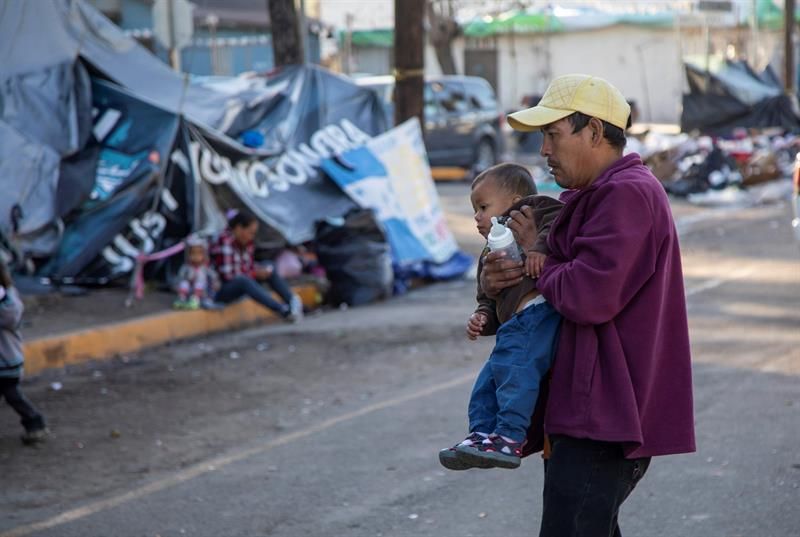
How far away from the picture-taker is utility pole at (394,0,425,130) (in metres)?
14.4

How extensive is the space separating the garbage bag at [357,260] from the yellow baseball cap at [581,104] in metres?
8.80

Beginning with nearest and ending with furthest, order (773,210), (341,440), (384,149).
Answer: (341,440) < (384,149) < (773,210)

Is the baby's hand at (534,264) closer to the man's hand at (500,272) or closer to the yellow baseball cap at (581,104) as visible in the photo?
the man's hand at (500,272)

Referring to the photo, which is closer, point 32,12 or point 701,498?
point 701,498

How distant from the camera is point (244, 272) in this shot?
36.0 feet

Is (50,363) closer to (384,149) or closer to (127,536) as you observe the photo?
(127,536)

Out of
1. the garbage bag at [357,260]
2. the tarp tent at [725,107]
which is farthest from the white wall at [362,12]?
the garbage bag at [357,260]

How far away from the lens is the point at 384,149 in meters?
13.1

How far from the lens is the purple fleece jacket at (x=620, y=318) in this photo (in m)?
2.93

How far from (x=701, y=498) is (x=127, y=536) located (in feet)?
8.66

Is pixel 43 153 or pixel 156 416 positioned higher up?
pixel 43 153

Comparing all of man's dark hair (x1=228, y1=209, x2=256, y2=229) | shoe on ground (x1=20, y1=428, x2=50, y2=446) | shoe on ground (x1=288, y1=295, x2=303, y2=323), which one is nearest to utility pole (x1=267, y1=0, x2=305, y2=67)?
man's dark hair (x1=228, y1=209, x2=256, y2=229)

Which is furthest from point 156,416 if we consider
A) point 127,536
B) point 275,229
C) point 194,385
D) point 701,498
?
point 275,229

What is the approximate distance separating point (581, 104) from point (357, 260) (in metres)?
8.96
